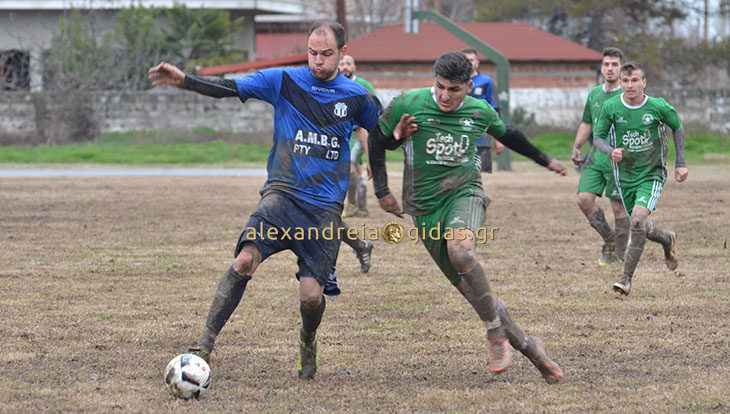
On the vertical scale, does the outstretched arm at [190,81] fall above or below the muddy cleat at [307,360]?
above

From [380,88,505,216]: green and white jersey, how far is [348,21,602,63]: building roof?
2501cm

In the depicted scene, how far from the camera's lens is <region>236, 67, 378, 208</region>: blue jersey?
5711 mm

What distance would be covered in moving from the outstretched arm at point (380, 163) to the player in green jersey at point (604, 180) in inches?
161

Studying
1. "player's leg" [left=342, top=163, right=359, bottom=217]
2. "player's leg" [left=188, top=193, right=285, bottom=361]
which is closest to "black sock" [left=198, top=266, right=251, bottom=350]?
"player's leg" [left=188, top=193, right=285, bottom=361]

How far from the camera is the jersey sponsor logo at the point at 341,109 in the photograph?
581 centimetres

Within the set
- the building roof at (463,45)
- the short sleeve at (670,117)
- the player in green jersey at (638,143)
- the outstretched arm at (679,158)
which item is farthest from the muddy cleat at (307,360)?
the building roof at (463,45)

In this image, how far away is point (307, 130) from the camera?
573 cm

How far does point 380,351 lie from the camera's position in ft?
20.8

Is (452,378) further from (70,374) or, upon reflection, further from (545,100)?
(545,100)

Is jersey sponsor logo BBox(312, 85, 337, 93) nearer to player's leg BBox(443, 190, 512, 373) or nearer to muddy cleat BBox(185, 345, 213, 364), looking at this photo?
player's leg BBox(443, 190, 512, 373)

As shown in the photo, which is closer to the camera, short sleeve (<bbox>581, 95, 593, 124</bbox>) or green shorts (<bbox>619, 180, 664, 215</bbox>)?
green shorts (<bbox>619, 180, 664, 215</bbox>)

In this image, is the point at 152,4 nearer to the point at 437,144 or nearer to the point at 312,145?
the point at 312,145

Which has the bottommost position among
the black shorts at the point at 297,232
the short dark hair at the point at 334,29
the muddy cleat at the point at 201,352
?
the muddy cleat at the point at 201,352

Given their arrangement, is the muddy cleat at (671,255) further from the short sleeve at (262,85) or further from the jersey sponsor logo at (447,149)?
the short sleeve at (262,85)
